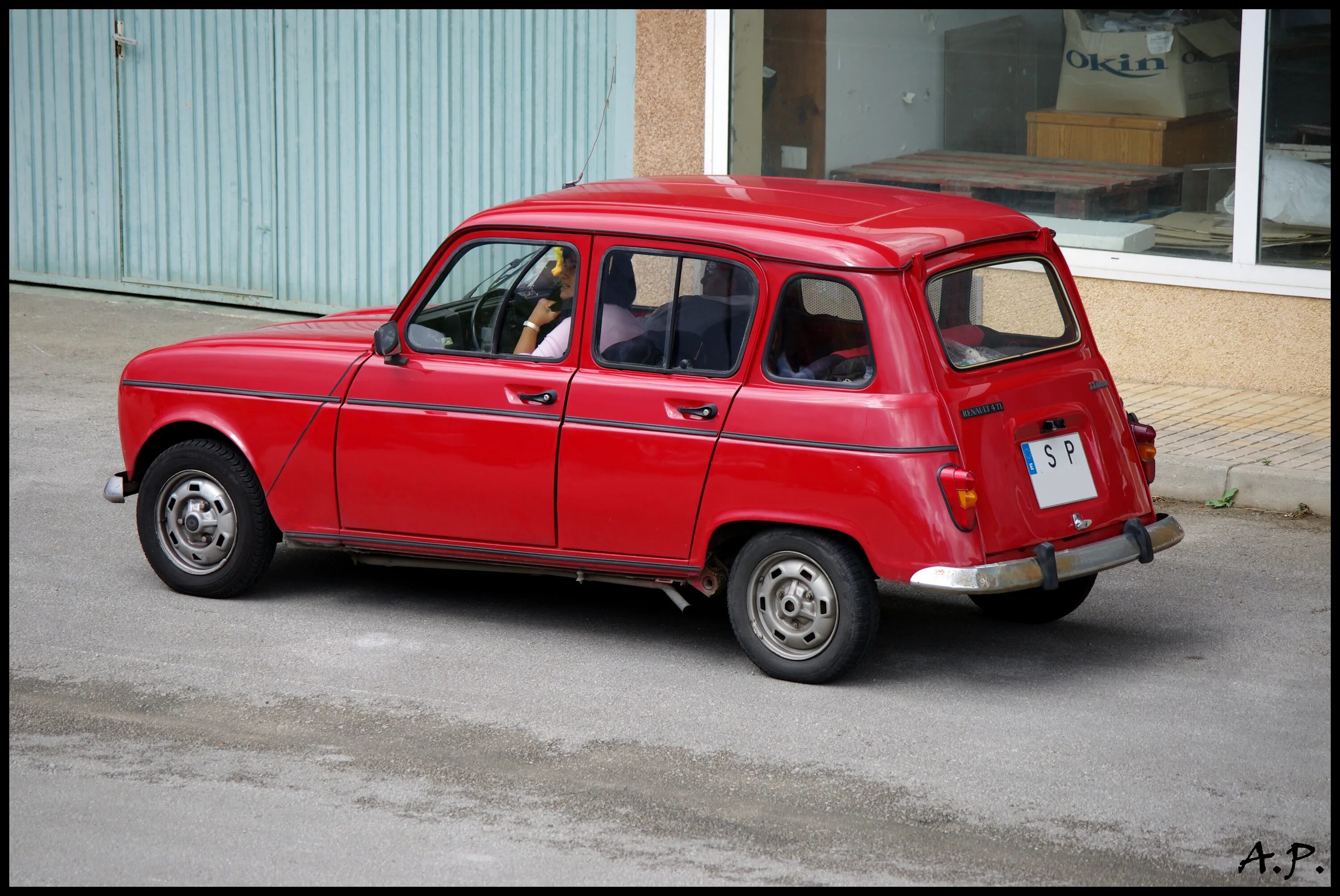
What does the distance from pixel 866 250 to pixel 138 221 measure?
1003 cm

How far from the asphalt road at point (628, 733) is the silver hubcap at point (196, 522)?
0.66ft

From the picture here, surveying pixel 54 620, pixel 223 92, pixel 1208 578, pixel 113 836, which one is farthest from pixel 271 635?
pixel 223 92

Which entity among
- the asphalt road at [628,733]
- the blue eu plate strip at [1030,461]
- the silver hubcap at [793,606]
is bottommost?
the asphalt road at [628,733]

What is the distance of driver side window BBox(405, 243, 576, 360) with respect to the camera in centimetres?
642

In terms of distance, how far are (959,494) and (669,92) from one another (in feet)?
24.0

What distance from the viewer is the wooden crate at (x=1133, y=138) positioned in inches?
419

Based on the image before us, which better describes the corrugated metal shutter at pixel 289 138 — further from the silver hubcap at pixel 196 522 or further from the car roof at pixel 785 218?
the silver hubcap at pixel 196 522

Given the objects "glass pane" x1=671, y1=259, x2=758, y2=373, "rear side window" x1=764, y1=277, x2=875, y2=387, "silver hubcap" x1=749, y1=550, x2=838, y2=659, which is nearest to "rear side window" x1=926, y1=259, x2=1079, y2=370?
"rear side window" x1=764, y1=277, x2=875, y2=387

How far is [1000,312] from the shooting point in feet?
20.7

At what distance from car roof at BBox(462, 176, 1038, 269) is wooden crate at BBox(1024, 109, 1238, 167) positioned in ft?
14.9

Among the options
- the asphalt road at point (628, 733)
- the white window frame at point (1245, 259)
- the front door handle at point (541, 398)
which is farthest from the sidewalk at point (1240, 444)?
the front door handle at point (541, 398)

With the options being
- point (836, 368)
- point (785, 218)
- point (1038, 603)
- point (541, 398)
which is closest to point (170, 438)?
point (541, 398)

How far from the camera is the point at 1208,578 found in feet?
24.4
